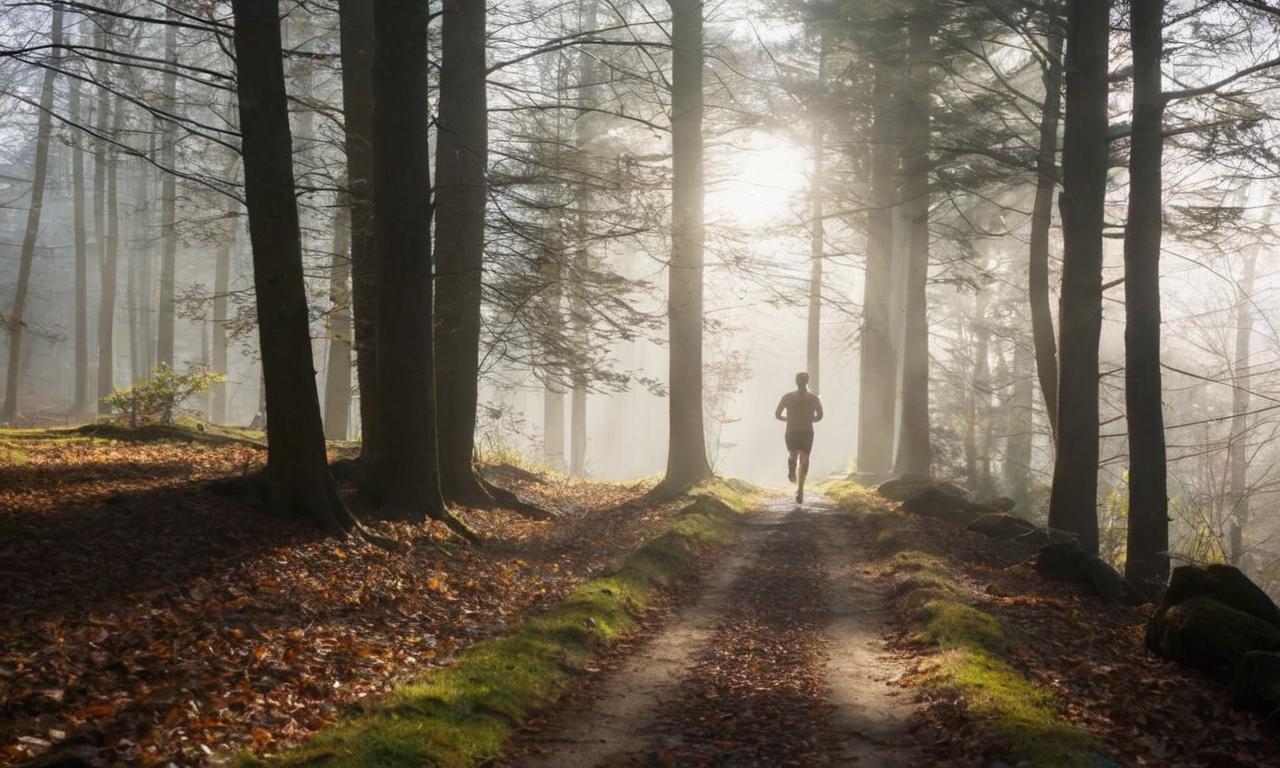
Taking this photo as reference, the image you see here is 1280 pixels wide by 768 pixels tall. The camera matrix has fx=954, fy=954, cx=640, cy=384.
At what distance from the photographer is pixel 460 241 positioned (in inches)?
504

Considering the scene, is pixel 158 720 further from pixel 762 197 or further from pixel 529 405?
pixel 529 405

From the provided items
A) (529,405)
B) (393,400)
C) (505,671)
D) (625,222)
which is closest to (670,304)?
(625,222)

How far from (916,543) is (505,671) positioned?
7.46 m

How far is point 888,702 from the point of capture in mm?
6324

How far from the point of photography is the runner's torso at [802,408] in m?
17.5

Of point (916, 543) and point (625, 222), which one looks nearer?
point (916, 543)

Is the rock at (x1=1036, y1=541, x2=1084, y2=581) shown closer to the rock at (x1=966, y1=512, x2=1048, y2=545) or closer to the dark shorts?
the rock at (x1=966, y1=512, x2=1048, y2=545)

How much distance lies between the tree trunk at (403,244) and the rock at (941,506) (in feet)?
27.5

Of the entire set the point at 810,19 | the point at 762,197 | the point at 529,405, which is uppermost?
the point at 810,19

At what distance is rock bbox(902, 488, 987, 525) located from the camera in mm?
15109

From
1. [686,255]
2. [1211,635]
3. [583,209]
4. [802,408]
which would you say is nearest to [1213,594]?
[1211,635]

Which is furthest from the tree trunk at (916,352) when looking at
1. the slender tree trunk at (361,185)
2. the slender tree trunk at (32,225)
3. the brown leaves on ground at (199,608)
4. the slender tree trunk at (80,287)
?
the slender tree trunk at (80,287)

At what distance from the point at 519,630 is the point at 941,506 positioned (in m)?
9.78

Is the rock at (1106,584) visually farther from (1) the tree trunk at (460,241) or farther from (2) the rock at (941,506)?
(1) the tree trunk at (460,241)
